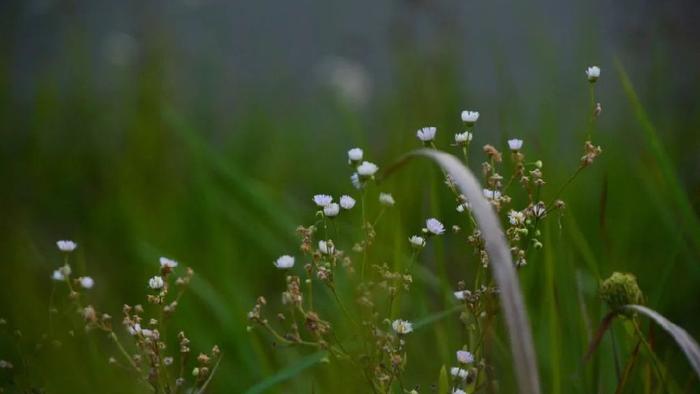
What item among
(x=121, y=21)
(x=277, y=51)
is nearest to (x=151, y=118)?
(x=277, y=51)

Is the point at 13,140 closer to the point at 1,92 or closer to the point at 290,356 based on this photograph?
the point at 1,92

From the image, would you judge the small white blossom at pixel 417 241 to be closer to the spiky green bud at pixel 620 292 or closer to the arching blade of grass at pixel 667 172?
the spiky green bud at pixel 620 292

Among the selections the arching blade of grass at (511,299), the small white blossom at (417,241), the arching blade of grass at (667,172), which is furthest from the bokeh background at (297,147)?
the arching blade of grass at (511,299)

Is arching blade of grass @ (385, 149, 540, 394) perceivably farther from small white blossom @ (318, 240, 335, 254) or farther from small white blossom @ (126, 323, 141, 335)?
small white blossom @ (126, 323, 141, 335)

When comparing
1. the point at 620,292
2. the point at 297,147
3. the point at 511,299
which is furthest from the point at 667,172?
the point at 297,147

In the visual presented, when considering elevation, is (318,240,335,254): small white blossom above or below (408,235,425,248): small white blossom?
above

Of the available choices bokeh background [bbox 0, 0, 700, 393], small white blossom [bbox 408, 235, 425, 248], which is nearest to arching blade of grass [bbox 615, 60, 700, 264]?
bokeh background [bbox 0, 0, 700, 393]

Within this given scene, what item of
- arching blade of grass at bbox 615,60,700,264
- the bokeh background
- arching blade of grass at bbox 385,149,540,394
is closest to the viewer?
arching blade of grass at bbox 385,149,540,394
